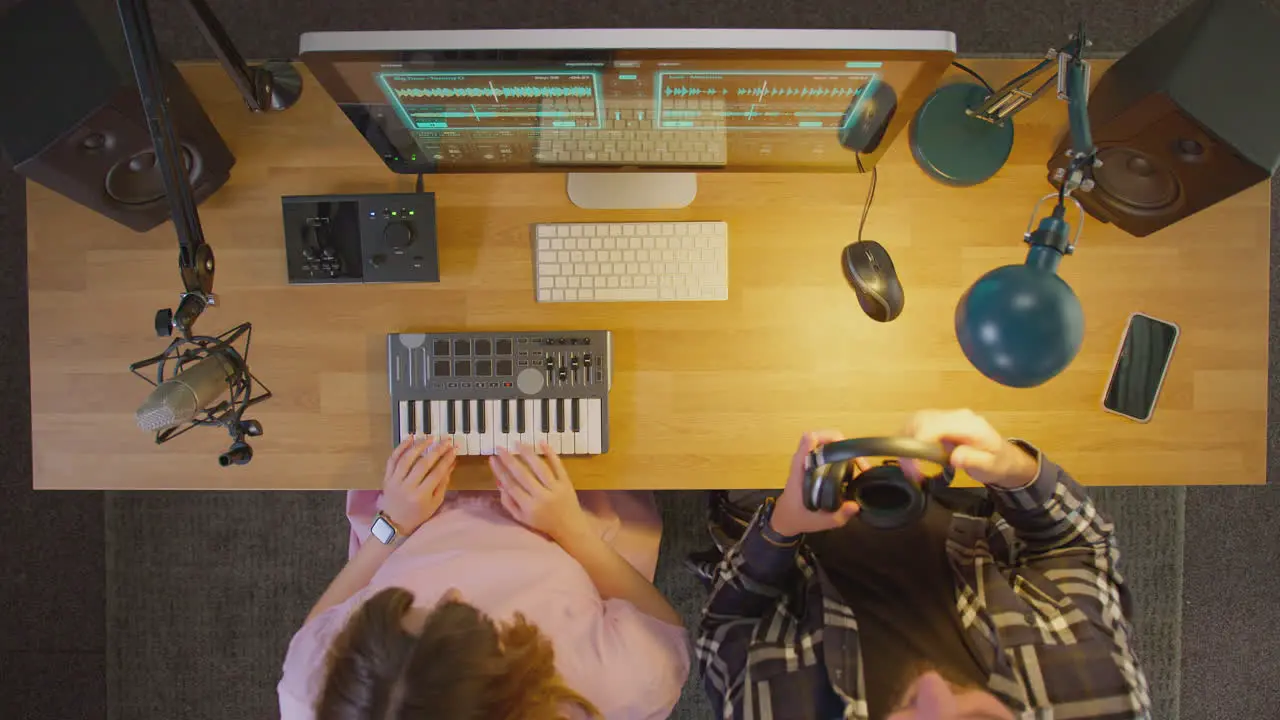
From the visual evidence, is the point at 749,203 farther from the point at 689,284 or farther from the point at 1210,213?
the point at 1210,213

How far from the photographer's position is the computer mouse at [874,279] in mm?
1378

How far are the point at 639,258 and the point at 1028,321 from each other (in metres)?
0.70

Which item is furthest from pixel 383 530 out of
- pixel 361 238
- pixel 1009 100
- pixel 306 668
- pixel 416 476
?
pixel 1009 100

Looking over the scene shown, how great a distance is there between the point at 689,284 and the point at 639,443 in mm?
320

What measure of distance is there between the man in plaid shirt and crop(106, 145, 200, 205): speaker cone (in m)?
1.20

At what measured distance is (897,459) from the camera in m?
1.24

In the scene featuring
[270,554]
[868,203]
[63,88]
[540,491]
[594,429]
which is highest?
[63,88]

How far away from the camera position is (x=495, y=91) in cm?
109

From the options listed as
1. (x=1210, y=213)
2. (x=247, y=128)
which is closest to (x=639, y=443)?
(x=247, y=128)

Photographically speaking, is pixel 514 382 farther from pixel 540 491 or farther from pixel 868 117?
pixel 868 117

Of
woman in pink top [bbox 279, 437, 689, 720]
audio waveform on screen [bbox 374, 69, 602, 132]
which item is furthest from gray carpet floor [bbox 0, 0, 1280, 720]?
audio waveform on screen [bbox 374, 69, 602, 132]

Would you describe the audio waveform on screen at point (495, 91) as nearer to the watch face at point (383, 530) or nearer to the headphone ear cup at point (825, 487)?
the headphone ear cup at point (825, 487)

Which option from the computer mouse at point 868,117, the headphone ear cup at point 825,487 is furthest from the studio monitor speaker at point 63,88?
the headphone ear cup at point 825,487

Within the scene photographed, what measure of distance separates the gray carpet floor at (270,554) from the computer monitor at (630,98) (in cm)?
90
